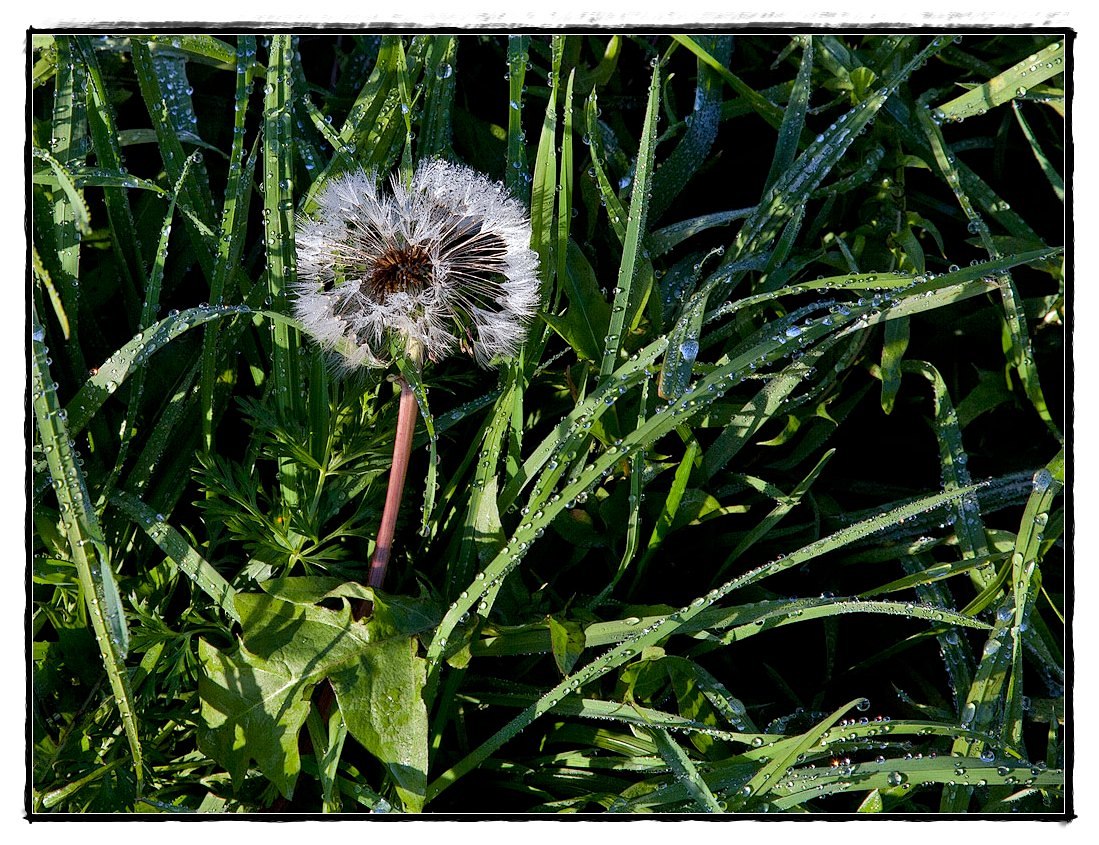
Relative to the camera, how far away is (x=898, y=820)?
1666mm

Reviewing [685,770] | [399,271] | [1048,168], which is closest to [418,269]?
[399,271]

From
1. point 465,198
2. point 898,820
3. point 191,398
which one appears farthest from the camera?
point 191,398

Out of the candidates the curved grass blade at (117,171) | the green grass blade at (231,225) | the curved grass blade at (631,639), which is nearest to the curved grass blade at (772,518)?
the curved grass blade at (631,639)

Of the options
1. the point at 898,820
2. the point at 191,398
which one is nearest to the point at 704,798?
the point at 898,820

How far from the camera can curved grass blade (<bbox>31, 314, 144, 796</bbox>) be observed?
1.41 metres

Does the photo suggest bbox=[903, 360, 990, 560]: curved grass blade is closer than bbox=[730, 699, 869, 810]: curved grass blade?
No

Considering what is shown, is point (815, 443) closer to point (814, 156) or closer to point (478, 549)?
point (814, 156)

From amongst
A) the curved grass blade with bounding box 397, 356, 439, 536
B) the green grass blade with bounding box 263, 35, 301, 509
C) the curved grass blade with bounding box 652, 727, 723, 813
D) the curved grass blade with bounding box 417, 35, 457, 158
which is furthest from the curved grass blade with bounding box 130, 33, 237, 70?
the curved grass blade with bounding box 652, 727, 723, 813

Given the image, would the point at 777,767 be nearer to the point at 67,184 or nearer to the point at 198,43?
the point at 67,184

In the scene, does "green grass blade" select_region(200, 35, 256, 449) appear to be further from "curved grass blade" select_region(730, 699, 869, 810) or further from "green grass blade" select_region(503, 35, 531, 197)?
"curved grass blade" select_region(730, 699, 869, 810)

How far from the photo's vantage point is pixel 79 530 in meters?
1.44

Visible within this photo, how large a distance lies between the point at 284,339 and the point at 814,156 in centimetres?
116

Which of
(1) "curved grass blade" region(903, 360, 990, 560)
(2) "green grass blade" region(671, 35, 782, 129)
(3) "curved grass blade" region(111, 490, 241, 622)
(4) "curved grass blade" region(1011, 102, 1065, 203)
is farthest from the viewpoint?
(4) "curved grass blade" region(1011, 102, 1065, 203)

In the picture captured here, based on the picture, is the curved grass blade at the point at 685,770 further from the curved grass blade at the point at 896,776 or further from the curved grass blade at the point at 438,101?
the curved grass blade at the point at 438,101
